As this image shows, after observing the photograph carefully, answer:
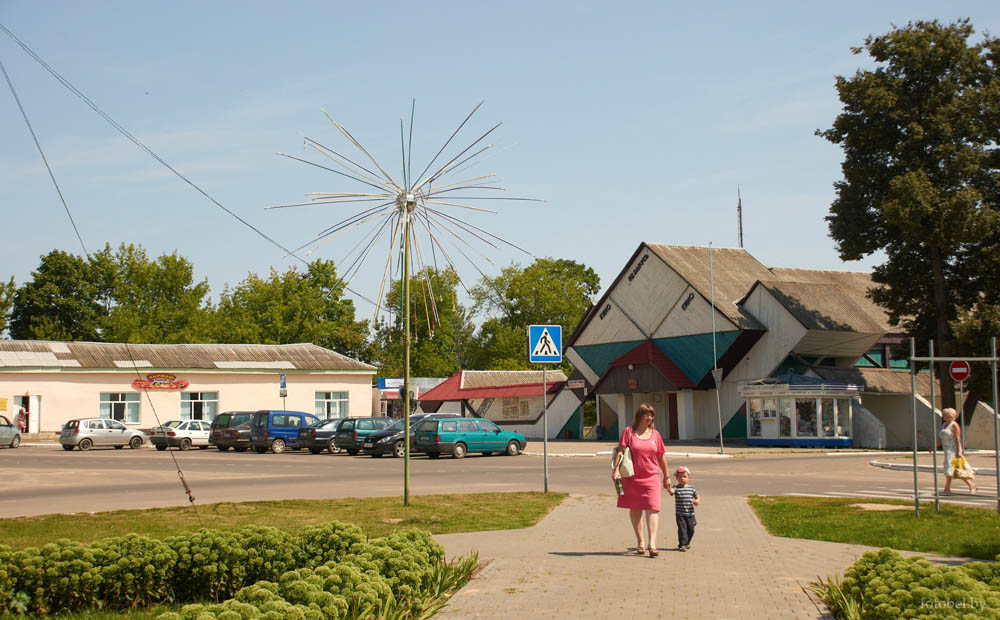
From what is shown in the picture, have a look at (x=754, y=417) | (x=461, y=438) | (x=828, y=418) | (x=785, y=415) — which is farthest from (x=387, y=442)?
(x=828, y=418)

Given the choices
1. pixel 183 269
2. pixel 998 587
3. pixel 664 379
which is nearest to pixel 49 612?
pixel 998 587

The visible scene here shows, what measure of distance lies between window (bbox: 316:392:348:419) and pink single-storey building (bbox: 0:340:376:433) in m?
0.07

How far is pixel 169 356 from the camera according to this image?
61406 mm

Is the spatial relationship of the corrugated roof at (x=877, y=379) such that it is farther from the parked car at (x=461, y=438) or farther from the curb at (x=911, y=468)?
the parked car at (x=461, y=438)

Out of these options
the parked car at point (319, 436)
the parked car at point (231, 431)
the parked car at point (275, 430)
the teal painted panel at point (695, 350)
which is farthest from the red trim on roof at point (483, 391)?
the parked car at point (231, 431)

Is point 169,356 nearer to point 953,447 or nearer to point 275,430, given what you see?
point 275,430

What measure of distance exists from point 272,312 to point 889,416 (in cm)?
5430

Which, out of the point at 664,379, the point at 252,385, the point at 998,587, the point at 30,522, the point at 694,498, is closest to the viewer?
the point at 998,587

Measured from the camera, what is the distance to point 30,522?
13.9 m

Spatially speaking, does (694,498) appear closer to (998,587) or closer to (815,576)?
(815,576)

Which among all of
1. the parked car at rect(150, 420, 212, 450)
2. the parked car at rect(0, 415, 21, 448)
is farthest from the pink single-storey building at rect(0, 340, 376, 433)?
the parked car at rect(0, 415, 21, 448)

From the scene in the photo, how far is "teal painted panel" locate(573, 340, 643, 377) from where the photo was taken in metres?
54.6

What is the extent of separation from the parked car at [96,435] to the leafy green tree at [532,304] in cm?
4003

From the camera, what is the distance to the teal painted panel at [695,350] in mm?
48344
